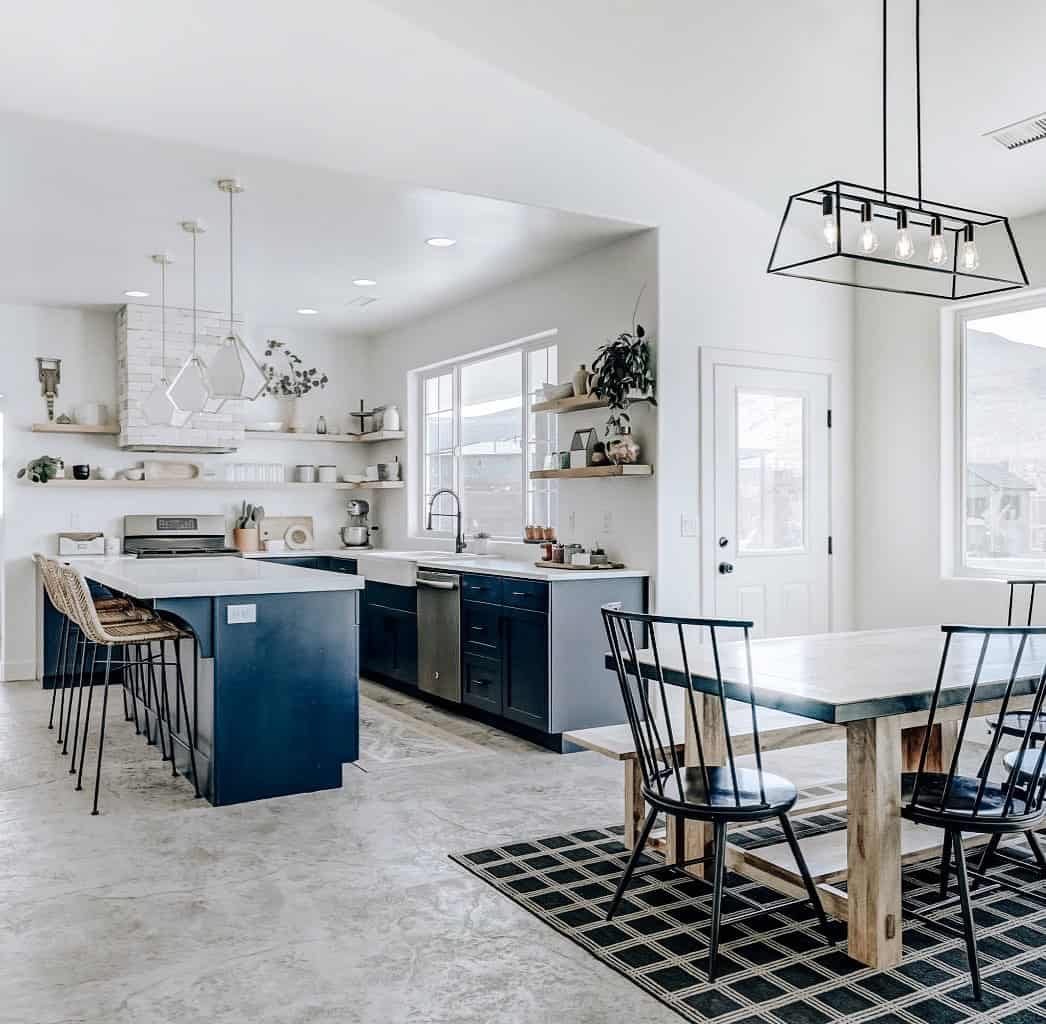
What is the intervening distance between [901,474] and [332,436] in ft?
14.3

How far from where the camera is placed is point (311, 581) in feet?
13.9

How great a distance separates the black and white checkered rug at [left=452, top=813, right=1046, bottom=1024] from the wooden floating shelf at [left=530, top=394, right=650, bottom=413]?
96.0 inches

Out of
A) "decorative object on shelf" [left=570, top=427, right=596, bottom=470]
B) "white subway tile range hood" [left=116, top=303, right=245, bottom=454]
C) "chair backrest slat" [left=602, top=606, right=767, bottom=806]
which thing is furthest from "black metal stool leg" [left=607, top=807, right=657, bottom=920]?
"white subway tile range hood" [left=116, top=303, right=245, bottom=454]

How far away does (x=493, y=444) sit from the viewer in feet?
Result: 22.1

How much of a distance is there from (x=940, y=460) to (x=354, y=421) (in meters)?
4.69

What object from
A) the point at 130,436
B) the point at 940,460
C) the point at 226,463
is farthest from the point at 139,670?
the point at 940,460

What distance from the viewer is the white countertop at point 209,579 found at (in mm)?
3840

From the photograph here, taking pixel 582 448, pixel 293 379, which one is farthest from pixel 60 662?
pixel 582 448

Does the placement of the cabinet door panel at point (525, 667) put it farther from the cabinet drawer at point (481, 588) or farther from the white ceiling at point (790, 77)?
the white ceiling at point (790, 77)

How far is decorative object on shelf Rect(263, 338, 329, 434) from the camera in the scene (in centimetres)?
773

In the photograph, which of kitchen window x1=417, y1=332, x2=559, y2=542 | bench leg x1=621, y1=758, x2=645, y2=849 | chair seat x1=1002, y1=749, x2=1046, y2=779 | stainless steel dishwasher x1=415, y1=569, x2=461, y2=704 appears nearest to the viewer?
chair seat x1=1002, y1=749, x2=1046, y2=779

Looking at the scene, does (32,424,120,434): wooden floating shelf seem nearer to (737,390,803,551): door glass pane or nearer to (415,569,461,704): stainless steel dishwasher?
(415,569,461,704): stainless steel dishwasher

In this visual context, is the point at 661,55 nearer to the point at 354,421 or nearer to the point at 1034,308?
the point at 1034,308

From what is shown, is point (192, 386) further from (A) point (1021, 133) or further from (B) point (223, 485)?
(A) point (1021, 133)
